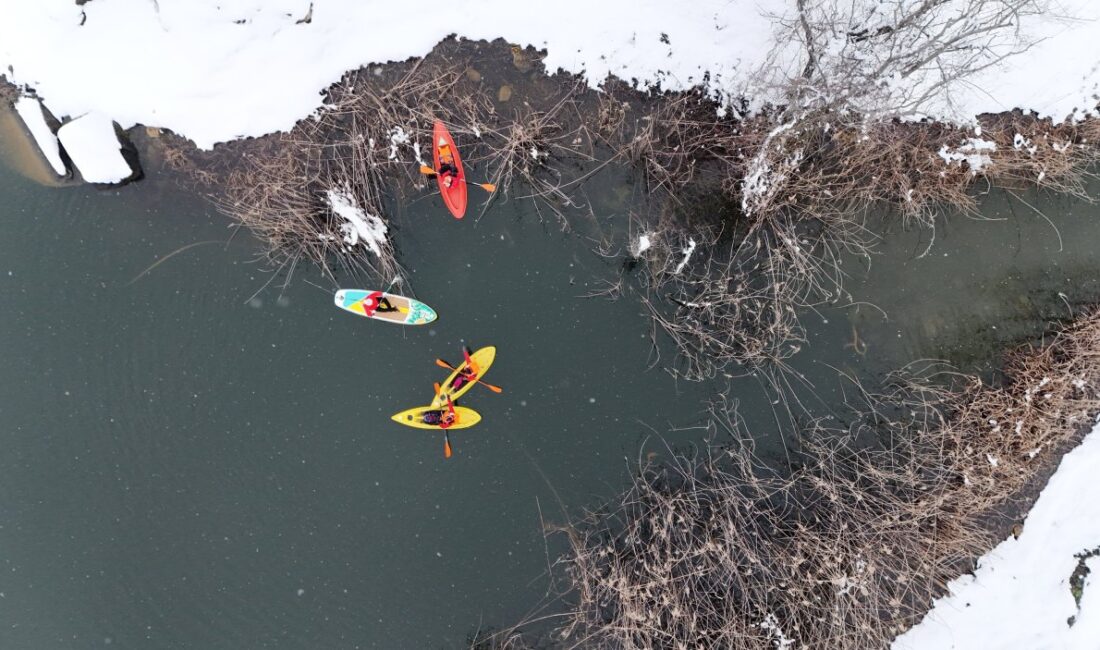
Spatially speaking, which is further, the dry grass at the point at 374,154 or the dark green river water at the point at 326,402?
the dark green river water at the point at 326,402

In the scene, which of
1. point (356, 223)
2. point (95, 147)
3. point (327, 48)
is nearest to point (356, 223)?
point (356, 223)

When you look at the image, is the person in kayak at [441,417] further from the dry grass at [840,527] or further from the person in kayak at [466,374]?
the dry grass at [840,527]

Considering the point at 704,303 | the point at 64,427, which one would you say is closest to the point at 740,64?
the point at 704,303

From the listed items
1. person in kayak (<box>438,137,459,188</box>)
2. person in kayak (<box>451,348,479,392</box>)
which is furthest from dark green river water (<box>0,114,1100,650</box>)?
person in kayak (<box>438,137,459,188</box>)

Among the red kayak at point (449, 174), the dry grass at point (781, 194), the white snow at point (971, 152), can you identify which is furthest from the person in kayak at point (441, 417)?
the white snow at point (971, 152)

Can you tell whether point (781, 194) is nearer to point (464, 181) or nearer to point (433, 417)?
point (464, 181)

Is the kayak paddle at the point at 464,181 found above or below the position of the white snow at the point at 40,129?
above
